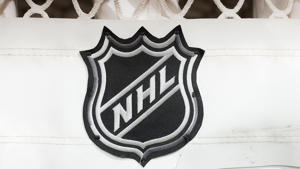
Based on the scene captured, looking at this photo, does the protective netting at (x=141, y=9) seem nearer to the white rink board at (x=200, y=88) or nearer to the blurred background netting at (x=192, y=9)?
the white rink board at (x=200, y=88)

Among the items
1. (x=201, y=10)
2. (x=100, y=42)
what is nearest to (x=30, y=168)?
(x=100, y=42)

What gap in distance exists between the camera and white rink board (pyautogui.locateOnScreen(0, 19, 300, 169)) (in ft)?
2.30

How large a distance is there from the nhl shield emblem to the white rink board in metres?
0.01

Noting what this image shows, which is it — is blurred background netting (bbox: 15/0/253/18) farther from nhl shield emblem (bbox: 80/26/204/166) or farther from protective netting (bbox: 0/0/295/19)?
nhl shield emblem (bbox: 80/26/204/166)

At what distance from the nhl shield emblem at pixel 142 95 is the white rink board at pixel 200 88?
0.05 feet

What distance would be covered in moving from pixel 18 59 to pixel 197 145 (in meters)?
0.35

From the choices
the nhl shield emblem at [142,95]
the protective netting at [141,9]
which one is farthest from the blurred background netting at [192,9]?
the nhl shield emblem at [142,95]

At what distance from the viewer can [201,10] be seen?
46.8 inches

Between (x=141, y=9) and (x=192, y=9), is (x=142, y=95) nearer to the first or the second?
(x=141, y=9)

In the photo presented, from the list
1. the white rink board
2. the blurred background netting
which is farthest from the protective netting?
the blurred background netting

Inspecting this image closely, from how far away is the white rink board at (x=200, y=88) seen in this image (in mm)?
701

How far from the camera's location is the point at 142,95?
0.72 metres

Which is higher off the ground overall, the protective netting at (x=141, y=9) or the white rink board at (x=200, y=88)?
the protective netting at (x=141, y=9)

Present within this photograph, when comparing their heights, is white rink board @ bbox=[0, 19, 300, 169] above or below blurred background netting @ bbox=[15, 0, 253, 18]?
below
